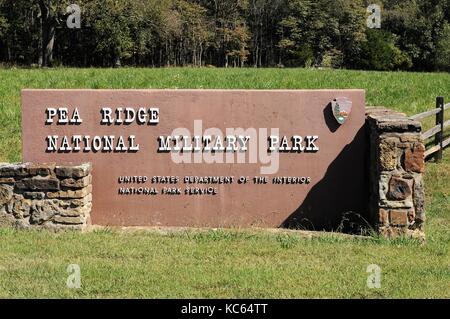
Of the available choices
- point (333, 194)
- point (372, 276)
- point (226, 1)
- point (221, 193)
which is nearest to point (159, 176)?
point (221, 193)

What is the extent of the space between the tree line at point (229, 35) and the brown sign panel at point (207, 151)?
32.5 meters

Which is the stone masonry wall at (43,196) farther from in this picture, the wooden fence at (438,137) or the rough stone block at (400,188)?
the wooden fence at (438,137)

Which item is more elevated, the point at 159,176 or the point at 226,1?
the point at 226,1

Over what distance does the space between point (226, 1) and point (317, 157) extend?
47.6m

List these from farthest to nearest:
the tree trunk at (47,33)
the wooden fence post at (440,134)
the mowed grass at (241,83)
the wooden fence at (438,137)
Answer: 1. the tree trunk at (47,33)
2. the mowed grass at (241,83)
3. the wooden fence post at (440,134)
4. the wooden fence at (438,137)

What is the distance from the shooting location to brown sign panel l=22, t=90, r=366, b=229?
31.2 ft

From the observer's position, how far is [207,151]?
955 centimetres

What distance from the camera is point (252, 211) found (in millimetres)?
9594

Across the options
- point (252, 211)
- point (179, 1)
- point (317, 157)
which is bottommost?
point (252, 211)

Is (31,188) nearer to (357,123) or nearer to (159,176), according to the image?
(159,176)

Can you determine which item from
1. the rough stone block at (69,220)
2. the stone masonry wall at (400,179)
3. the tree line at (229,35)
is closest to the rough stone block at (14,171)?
the rough stone block at (69,220)

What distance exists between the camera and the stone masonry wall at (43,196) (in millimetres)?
8828

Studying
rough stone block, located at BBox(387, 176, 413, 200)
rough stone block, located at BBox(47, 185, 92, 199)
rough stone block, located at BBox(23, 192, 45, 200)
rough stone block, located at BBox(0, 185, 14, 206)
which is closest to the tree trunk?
rough stone block, located at BBox(0, 185, 14, 206)

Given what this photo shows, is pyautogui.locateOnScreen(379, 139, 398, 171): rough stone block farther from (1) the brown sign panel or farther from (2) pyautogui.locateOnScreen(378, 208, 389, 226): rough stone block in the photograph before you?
(1) the brown sign panel
